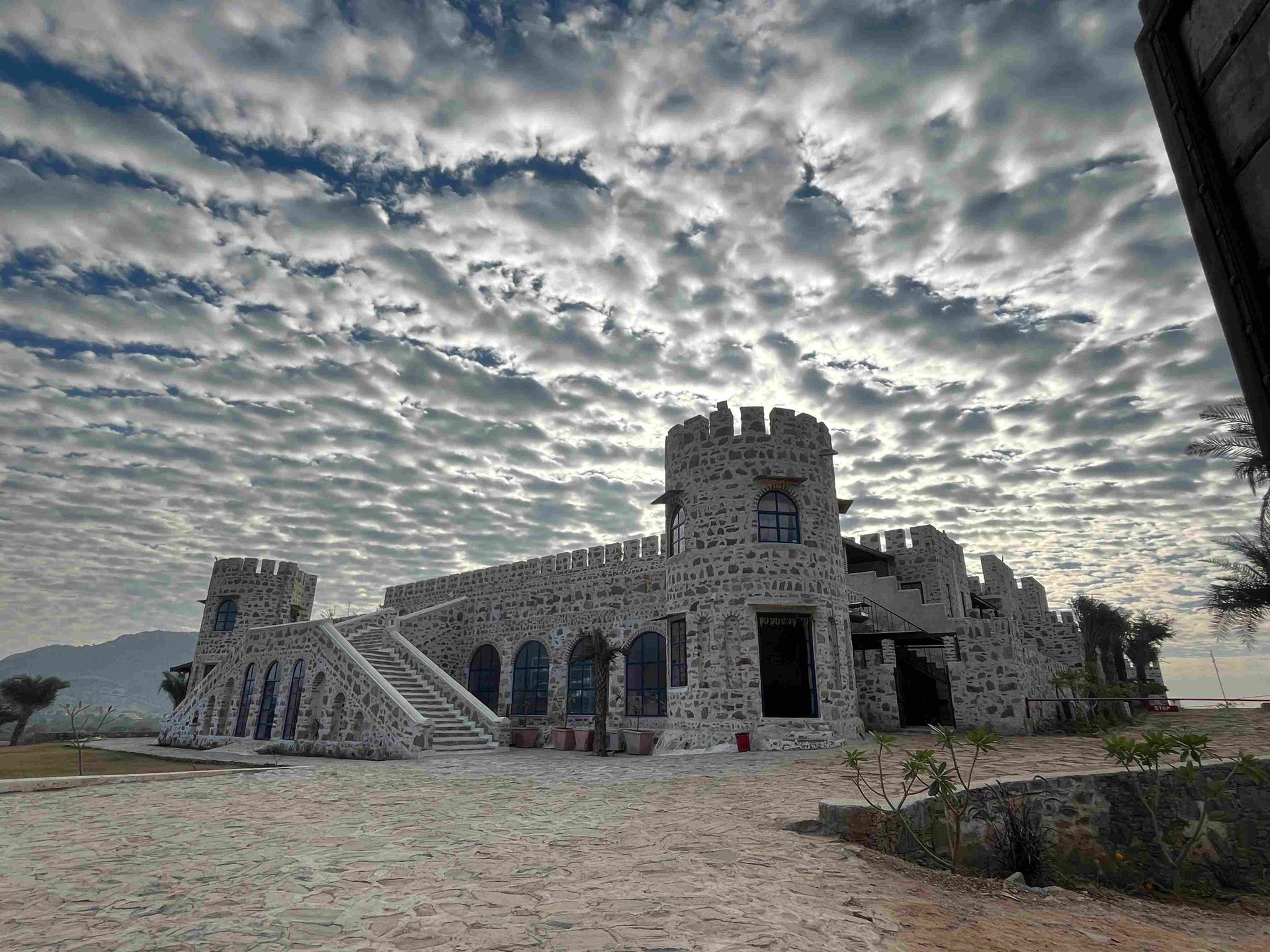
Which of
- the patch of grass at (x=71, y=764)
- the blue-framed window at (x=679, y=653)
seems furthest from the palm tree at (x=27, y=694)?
the blue-framed window at (x=679, y=653)

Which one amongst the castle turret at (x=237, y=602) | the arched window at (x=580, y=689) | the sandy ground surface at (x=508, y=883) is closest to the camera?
the sandy ground surface at (x=508, y=883)

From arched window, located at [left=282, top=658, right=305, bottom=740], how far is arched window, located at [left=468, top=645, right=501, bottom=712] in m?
5.41

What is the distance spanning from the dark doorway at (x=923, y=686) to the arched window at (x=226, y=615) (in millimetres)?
27828

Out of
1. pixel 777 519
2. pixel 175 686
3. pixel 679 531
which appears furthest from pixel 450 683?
pixel 175 686

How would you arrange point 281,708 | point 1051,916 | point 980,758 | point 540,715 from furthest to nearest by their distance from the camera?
point 540,715
point 281,708
point 980,758
point 1051,916

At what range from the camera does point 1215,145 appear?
2084mm

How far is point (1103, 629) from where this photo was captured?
29906mm

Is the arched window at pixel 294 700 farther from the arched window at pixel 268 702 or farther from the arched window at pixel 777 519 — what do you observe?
the arched window at pixel 777 519

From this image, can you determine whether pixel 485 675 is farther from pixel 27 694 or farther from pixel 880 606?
pixel 27 694

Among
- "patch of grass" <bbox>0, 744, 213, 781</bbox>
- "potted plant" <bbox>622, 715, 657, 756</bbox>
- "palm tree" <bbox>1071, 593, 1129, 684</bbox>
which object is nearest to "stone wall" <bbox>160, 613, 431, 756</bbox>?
"patch of grass" <bbox>0, 744, 213, 781</bbox>

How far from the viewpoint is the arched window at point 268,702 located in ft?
64.1

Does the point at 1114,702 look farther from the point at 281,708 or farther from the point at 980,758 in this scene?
the point at 281,708

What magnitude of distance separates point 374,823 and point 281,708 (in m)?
14.6

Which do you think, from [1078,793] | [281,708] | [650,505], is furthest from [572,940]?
[281,708]
